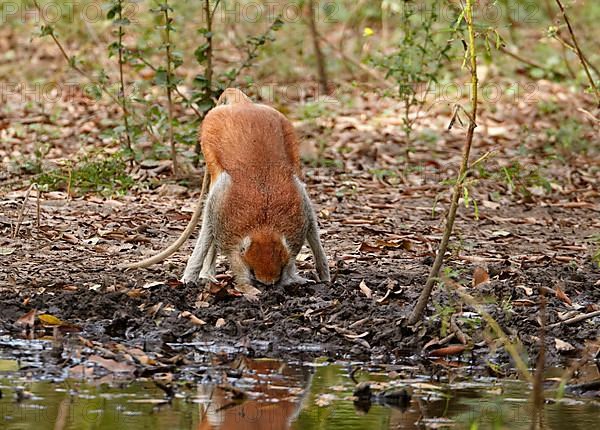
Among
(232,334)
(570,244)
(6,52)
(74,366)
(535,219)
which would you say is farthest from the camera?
(6,52)

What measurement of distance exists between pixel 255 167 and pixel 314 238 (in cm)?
69

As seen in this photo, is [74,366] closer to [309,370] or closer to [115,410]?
[115,410]

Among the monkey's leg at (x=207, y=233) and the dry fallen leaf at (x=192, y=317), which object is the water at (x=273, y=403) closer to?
the dry fallen leaf at (x=192, y=317)

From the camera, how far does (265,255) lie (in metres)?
7.49

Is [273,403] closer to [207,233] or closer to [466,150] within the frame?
[466,150]

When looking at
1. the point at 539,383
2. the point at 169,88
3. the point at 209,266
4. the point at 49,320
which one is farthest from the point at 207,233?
the point at 539,383

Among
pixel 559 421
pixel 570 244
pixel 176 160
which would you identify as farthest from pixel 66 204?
pixel 559 421

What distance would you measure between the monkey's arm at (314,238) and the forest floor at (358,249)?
0.12m

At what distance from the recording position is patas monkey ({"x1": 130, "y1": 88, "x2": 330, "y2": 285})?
7.56 meters

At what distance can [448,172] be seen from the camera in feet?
42.1

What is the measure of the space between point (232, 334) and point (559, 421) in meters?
2.35

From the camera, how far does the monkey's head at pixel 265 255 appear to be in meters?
7.49

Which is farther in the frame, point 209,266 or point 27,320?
point 209,266

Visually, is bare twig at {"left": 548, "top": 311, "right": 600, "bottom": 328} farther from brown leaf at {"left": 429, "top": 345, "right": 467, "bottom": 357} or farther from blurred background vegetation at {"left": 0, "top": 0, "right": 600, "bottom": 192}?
blurred background vegetation at {"left": 0, "top": 0, "right": 600, "bottom": 192}
